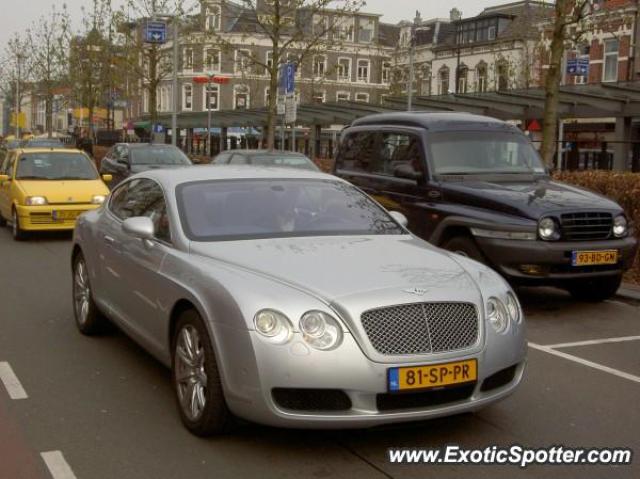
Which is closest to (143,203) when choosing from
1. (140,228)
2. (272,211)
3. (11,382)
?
(140,228)

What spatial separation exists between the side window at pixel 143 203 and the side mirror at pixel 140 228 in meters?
0.09

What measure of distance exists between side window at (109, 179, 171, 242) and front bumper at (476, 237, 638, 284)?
11.4 feet

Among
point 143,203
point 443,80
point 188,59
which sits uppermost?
point 443,80

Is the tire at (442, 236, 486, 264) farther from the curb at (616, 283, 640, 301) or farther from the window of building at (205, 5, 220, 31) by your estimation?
the window of building at (205, 5, 220, 31)

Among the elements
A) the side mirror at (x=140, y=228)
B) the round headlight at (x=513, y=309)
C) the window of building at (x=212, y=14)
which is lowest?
the round headlight at (x=513, y=309)

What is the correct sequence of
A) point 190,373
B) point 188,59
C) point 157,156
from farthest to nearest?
point 188,59, point 157,156, point 190,373

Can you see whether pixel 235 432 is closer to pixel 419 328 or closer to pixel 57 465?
pixel 57 465

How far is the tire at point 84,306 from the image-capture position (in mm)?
6918

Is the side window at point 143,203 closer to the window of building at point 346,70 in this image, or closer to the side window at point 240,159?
the side window at point 240,159

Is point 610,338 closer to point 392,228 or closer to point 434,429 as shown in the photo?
point 392,228

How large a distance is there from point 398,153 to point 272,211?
4.65 metres

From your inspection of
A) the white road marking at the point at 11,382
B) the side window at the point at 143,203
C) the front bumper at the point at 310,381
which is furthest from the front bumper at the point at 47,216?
the front bumper at the point at 310,381

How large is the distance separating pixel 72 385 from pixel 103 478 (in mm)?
1685

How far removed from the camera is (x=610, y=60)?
157 feet
